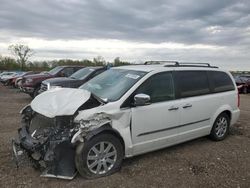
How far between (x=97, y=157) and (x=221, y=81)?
11.7ft

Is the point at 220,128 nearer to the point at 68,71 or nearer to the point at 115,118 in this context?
the point at 115,118

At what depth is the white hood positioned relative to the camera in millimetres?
3959

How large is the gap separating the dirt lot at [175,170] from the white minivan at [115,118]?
0.22m

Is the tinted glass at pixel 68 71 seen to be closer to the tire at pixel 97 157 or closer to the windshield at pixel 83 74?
the windshield at pixel 83 74

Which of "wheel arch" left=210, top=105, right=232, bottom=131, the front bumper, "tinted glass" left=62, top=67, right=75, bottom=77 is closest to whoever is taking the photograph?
the front bumper

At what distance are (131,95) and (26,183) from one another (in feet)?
6.52

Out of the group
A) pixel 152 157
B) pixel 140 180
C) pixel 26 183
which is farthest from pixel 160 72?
pixel 26 183

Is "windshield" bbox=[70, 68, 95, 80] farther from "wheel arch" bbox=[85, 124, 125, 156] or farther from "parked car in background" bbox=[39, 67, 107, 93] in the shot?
"wheel arch" bbox=[85, 124, 125, 156]

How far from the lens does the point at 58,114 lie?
3.91 m

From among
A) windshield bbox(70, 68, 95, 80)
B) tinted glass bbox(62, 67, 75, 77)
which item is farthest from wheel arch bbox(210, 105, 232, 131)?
tinted glass bbox(62, 67, 75, 77)

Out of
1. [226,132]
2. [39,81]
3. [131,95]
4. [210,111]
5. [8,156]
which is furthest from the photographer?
[39,81]

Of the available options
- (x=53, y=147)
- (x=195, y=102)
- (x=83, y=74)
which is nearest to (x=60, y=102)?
(x=53, y=147)

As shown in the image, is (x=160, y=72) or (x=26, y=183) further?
(x=160, y=72)

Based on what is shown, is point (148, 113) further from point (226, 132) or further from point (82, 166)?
point (226, 132)
